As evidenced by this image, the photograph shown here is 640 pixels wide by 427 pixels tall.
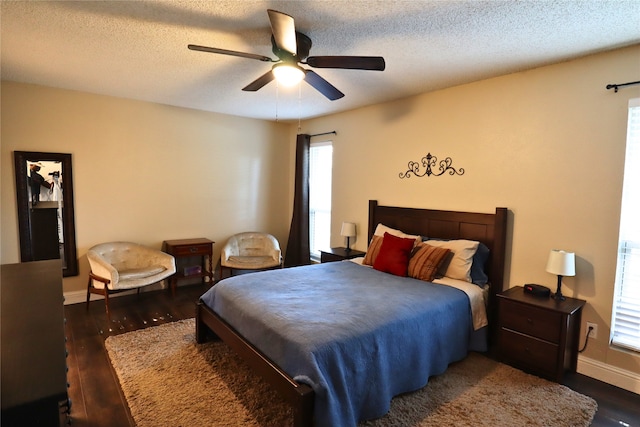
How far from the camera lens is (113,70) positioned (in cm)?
317

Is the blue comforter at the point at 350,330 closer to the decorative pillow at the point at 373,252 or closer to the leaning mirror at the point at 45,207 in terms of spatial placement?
the decorative pillow at the point at 373,252

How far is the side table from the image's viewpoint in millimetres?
4406

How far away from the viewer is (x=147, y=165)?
4.44 meters

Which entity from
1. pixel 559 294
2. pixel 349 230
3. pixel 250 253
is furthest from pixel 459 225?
pixel 250 253

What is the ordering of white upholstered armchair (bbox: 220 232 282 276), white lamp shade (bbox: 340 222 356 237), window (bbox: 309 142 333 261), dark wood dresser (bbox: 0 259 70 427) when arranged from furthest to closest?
1. window (bbox: 309 142 333 261)
2. white upholstered armchair (bbox: 220 232 282 276)
3. white lamp shade (bbox: 340 222 356 237)
4. dark wood dresser (bbox: 0 259 70 427)

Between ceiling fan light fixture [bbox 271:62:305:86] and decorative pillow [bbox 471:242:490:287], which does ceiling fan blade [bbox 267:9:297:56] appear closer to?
ceiling fan light fixture [bbox 271:62:305:86]

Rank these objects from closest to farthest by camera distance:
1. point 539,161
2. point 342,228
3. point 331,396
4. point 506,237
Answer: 1. point 331,396
2. point 539,161
3. point 506,237
4. point 342,228

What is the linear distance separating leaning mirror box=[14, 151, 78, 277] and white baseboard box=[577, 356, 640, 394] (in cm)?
532

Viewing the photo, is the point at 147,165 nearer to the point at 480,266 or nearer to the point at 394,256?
the point at 394,256

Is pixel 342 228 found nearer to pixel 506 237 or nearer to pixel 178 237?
pixel 506 237

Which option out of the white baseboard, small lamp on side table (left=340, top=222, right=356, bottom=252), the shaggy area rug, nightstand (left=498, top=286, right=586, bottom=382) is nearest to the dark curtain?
small lamp on side table (left=340, top=222, right=356, bottom=252)

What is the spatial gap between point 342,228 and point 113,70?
3.12 m

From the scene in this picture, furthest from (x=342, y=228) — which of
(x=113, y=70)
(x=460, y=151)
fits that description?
(x=113, y=70)

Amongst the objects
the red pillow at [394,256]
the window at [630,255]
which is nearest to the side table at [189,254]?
the red pillow at [394,256]
